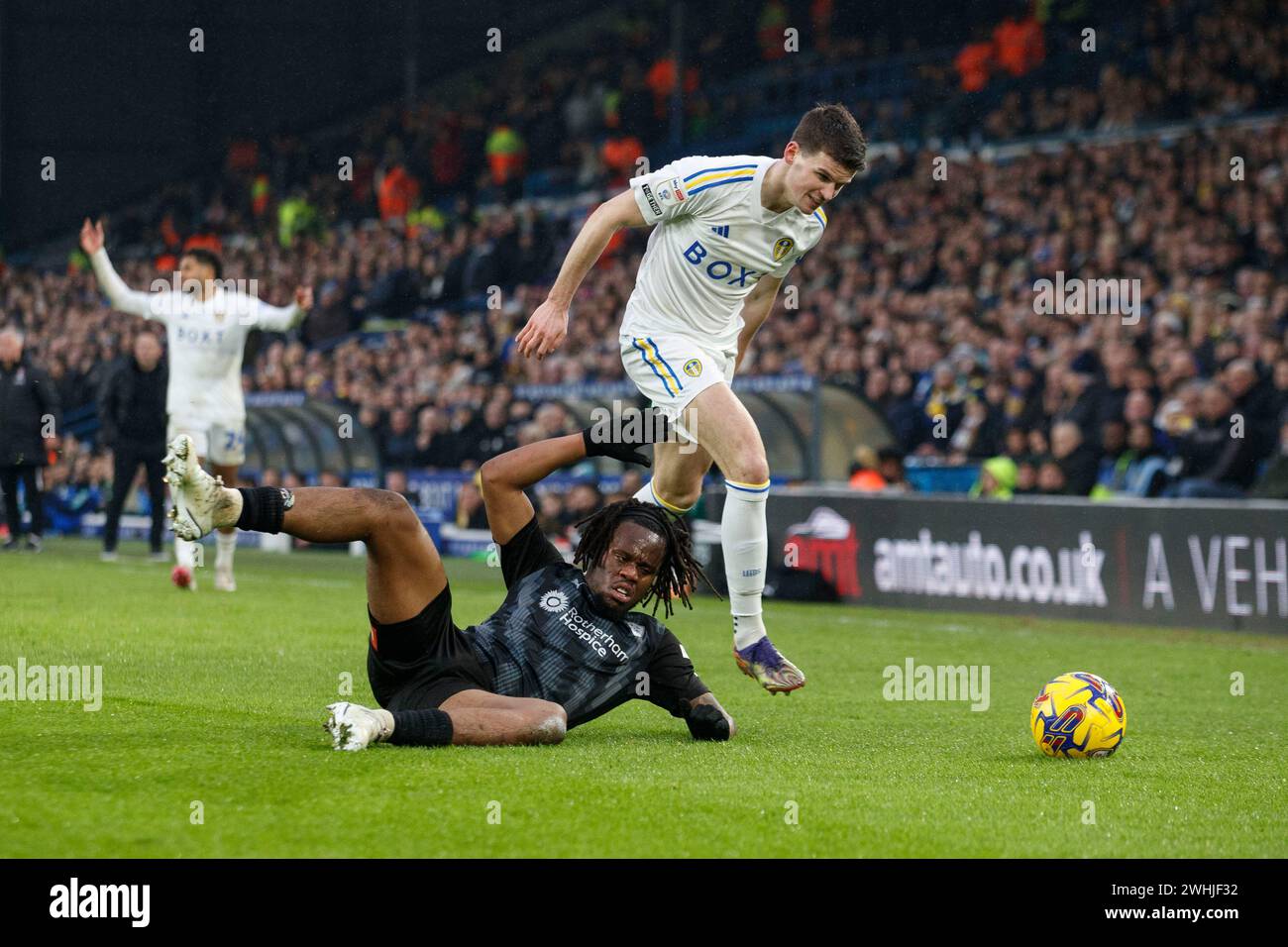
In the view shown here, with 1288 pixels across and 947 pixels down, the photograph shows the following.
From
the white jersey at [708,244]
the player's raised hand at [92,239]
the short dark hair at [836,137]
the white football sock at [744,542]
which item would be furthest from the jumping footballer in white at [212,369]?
the short dark hair at [836,137]

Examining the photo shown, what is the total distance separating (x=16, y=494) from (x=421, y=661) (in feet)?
41.4

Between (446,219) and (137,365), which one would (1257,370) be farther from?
(446,219)

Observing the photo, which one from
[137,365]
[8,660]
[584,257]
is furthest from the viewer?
[137,365]

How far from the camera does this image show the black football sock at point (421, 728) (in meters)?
5.66

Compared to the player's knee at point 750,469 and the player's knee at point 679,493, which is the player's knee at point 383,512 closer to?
the player's knee at point 750,469

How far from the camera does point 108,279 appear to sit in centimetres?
1137

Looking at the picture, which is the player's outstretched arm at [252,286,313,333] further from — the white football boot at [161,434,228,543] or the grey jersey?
the white football boot at [161,434,228,543]

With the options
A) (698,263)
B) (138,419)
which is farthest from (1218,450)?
(138,419)

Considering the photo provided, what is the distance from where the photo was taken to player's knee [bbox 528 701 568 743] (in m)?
5.89

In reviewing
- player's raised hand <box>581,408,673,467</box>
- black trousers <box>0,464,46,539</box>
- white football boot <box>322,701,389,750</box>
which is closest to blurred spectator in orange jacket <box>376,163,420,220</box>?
black trousers <box>0,464,46,539</box>

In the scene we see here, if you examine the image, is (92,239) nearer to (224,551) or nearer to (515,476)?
(224,551)

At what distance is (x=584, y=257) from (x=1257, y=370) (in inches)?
360

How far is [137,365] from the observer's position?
15680mm
